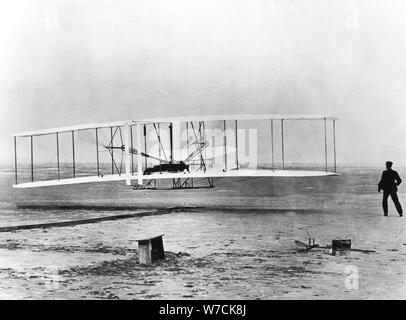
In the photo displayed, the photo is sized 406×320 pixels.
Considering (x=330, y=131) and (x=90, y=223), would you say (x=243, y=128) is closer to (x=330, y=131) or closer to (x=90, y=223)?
(x=330, y=131)

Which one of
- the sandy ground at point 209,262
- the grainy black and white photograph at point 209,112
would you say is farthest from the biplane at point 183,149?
the sandy ground at point 209,262

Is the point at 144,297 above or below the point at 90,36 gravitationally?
below

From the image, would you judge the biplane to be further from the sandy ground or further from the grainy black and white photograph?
the sandy ground

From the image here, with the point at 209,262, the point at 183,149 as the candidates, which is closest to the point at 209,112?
the point at 183,149

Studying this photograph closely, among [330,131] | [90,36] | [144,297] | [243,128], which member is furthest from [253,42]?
[243,128]

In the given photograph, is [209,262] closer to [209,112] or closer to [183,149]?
[209,112]

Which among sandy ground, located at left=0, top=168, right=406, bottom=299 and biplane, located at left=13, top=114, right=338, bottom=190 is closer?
sandy ground, located at left=0, top=168, right=406, bottom=299

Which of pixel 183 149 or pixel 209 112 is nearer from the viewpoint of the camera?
pixel 209 112

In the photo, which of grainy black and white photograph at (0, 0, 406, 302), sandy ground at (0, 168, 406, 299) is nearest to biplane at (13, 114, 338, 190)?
grainy black and white photograph at (0, 0, 406, 302)
